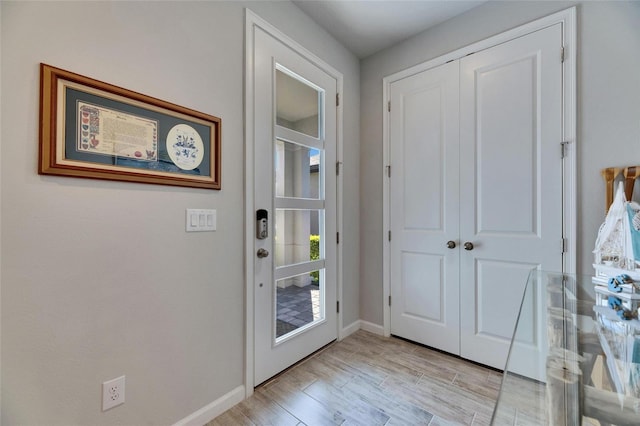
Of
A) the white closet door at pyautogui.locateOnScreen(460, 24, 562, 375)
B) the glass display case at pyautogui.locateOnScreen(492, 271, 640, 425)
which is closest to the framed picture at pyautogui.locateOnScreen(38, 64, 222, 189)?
the glass display case at pyautogui.locateOnScreen(492, 271, 640, 425)

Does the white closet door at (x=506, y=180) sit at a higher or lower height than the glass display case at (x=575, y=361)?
higher

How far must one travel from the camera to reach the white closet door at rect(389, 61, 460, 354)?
2172 mm

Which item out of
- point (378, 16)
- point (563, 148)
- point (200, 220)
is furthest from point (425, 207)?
point (200, 220)

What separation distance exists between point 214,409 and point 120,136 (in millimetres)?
1553

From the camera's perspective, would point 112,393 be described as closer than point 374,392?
Yes

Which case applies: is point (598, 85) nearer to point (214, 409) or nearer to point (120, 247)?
point (120, 247)

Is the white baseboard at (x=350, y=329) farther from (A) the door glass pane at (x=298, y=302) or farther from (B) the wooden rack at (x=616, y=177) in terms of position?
(B) the wooden rack at (x=616, y=177)

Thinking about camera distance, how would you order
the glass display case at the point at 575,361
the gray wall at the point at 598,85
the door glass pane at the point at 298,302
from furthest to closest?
1. the door glass pane at the point at 298,302
2. the gray wall at the point at 598,85
3. the glass display case at the point at 575,361

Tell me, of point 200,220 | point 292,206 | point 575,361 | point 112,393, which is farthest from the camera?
point 292,206

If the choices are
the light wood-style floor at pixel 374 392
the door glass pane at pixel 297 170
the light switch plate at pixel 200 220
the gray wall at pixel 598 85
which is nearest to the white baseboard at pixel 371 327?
the light wood-style floor at pixel 374 392

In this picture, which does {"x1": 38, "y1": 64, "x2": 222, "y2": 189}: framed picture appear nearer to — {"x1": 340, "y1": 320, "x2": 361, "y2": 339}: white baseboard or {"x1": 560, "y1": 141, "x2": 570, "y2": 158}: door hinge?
{"x1": 340, "y1": 320, "x2": 361, "y2": 339}: white baseboard

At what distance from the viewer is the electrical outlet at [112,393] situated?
3.71 ft

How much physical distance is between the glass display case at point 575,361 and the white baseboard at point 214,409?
150 cm

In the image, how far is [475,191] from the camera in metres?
2.05
